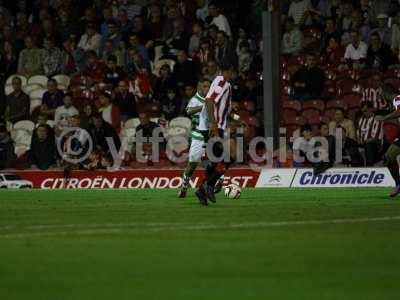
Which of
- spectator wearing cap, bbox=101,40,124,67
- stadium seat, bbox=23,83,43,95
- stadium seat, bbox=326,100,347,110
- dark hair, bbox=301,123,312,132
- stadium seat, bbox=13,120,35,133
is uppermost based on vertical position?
spectator wearing cap, bbox=101,40,124,67

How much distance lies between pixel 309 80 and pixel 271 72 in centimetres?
157

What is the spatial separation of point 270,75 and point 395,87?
2816mm

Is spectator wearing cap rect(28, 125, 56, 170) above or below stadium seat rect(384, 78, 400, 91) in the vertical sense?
below

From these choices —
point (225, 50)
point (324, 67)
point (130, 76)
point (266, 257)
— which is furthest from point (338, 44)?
point (266, 257)

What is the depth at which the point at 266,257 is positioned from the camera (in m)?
9.57

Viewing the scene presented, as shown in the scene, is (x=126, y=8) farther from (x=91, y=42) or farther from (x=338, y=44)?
(x=338, y=44)

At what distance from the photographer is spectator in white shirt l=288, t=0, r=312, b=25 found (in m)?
27.1

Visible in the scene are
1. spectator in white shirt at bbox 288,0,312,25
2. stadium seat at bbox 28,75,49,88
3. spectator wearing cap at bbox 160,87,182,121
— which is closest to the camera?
spectator wearing cap at bbox 160,87,182,121

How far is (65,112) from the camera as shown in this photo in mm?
27547

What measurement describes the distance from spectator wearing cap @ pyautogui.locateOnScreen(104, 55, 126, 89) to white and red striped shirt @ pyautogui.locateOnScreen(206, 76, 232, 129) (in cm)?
1100

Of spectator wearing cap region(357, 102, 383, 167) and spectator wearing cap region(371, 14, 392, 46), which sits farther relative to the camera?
spectator wearing cap region(371, 14, 392, 46)

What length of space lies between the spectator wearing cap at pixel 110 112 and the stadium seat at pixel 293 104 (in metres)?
3.88

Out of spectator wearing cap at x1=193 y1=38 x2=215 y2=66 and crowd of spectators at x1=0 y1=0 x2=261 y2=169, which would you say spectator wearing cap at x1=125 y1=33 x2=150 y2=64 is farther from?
spectator wearing cap at x1=193 y1=38 x2=215 y2=66

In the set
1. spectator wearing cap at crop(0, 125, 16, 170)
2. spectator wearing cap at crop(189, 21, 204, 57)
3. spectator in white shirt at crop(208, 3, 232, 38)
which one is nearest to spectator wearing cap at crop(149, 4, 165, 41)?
spectator wearing cap at crop(189, 21, 204, 57)
